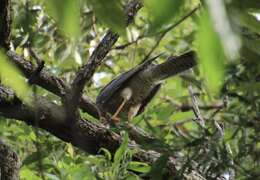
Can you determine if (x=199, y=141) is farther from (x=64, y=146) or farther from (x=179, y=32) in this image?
(x=179, y=32)

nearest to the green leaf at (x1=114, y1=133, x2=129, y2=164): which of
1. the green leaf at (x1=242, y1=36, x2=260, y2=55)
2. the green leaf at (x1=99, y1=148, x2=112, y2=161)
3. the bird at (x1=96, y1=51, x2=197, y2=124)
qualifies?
the green leaf at (x1=99, y1=148, x2=112, y2=161)

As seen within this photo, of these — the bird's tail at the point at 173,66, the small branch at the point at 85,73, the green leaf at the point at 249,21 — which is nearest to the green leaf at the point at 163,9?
the green leaf at the point at 249,21

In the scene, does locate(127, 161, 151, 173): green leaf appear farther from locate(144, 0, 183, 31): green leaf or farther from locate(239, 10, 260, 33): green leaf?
locate(144, 0, 183, 31): green leaf

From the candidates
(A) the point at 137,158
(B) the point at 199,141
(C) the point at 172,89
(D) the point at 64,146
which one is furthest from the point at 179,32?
(B) the point at 199,141

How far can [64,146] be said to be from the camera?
2.75 m

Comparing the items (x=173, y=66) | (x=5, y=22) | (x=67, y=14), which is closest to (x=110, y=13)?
(x=67, y=14)

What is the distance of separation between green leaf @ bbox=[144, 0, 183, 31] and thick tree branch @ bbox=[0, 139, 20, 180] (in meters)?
1.64

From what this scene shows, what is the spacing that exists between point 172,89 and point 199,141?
3.02 meters

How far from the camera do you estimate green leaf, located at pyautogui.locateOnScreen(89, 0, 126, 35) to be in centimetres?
53

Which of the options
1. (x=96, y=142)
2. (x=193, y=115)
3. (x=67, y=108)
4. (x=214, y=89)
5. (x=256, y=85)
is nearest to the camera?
(x=214, y=89)

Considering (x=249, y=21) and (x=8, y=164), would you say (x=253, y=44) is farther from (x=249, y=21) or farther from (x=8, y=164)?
(x=8, y=164)

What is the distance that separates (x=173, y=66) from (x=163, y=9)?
9.93 ft

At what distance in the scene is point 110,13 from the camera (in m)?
0.54

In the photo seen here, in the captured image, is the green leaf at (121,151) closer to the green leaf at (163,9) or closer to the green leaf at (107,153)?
the green leaf at (107,153)
